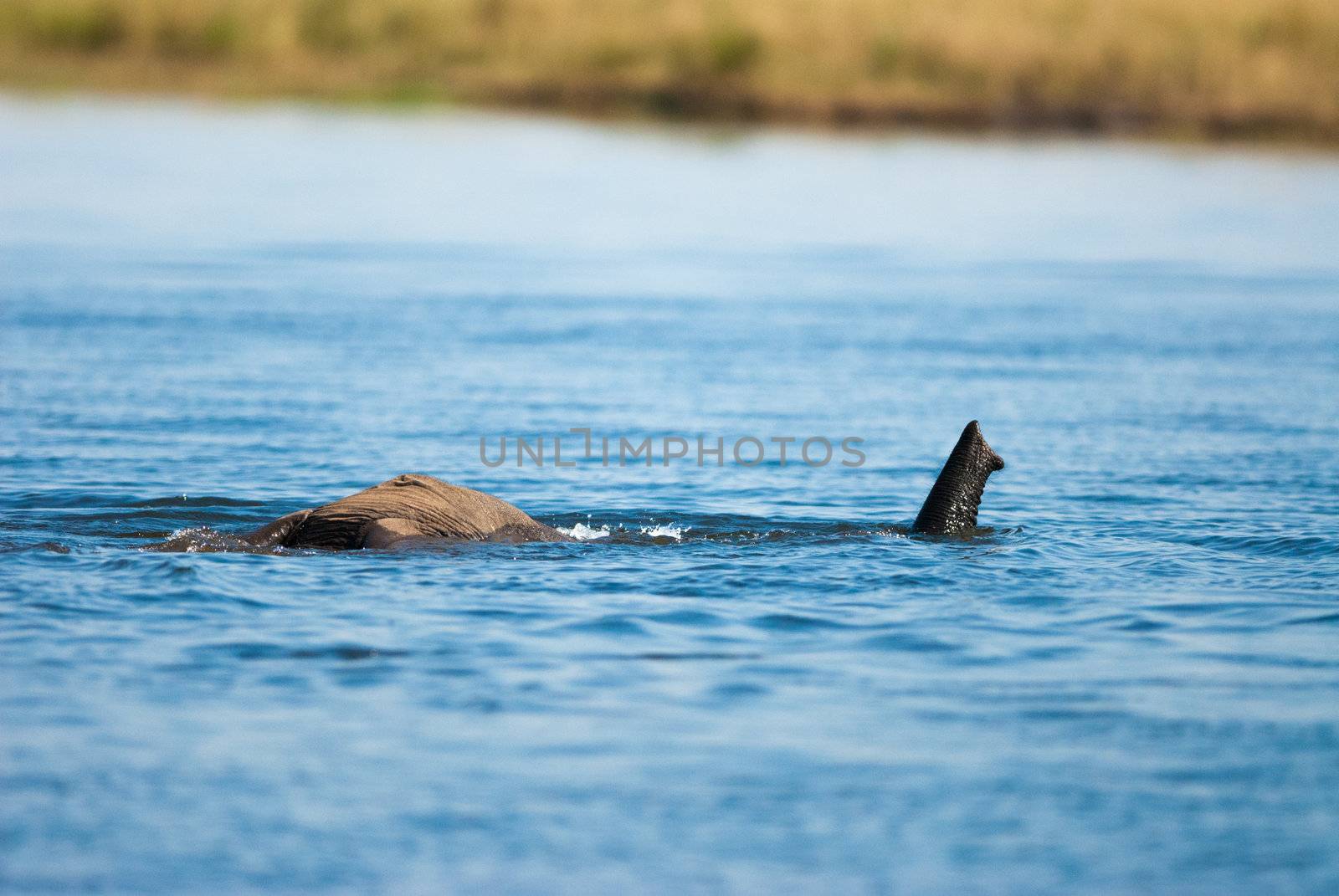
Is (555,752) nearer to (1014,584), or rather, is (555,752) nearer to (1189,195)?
(1014,584)

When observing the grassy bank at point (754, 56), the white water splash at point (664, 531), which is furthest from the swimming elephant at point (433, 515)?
the grassy bank at point (754, 56)

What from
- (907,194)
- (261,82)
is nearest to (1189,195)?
(907,194)

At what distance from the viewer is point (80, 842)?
22.9 feet

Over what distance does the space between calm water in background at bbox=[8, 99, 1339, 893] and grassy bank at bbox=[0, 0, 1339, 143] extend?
23.1m

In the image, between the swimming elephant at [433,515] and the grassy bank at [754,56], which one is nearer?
the swimming elephant at [433,515]

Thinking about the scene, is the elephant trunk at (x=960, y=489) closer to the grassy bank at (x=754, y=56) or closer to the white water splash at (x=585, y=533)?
the white water splash at (x=585, y=533)

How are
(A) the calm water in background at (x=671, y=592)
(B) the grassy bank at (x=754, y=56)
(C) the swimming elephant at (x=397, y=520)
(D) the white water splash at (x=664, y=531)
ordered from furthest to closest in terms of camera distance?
(B) the grassy bank at (x=754, y=56)
(D) the white water splash at (x=664, y=531)
(C) the swimming elephant at (x=397, y=520)
(A) the calm water in background at (x=671, y=592)

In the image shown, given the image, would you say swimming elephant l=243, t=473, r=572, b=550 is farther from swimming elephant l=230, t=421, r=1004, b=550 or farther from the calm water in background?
the calm water in background

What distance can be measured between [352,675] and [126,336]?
42.0ft

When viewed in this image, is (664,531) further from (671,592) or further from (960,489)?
(960,489)

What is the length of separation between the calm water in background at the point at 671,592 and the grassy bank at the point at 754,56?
75.9 feet

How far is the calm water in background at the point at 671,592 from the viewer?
7.19 metres

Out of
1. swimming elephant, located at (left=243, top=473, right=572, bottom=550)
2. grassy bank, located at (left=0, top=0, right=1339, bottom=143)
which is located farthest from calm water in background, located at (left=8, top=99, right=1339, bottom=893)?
grassy bank, located at (left=0, top=0, right=1339, bottom=143)

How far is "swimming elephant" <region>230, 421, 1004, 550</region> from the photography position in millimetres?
A: 10977
